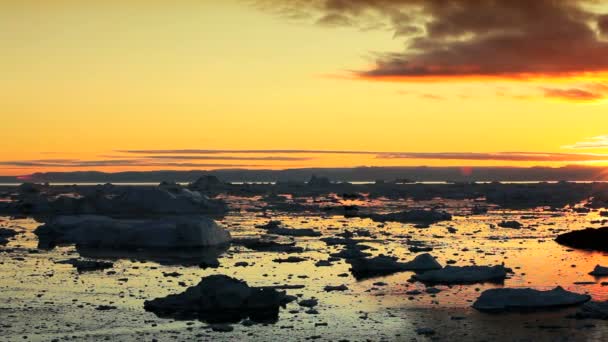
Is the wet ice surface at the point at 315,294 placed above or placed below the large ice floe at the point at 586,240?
below

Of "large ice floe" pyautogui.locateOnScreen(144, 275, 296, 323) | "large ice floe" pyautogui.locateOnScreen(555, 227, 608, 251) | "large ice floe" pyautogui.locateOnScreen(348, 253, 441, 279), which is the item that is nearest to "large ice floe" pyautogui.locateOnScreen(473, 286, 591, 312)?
"large ice floe" pyautogui.locateOnScreen(144, 275, 296, 323)

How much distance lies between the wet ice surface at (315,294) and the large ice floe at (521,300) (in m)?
0.39

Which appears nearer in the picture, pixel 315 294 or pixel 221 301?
pixel 221 301

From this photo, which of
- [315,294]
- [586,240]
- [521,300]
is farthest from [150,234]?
[586,240]

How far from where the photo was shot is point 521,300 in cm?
1577

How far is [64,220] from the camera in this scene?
3256 cm

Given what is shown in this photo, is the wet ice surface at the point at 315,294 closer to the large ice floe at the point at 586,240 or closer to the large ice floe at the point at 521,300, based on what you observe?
the large ice floe at the point at 521,300

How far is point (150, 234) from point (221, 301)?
1317 cm

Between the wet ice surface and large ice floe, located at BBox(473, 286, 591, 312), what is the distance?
1.28ft

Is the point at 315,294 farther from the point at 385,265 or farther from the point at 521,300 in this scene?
the point at 521,300

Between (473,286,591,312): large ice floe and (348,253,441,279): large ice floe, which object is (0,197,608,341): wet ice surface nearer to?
(473,286,591,312): large ice floe

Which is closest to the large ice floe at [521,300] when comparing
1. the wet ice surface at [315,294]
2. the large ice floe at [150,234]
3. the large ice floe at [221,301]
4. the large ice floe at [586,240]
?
the wet ice surface at [315,294]

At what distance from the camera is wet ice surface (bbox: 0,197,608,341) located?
13.5m

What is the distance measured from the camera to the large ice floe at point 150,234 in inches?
1096
